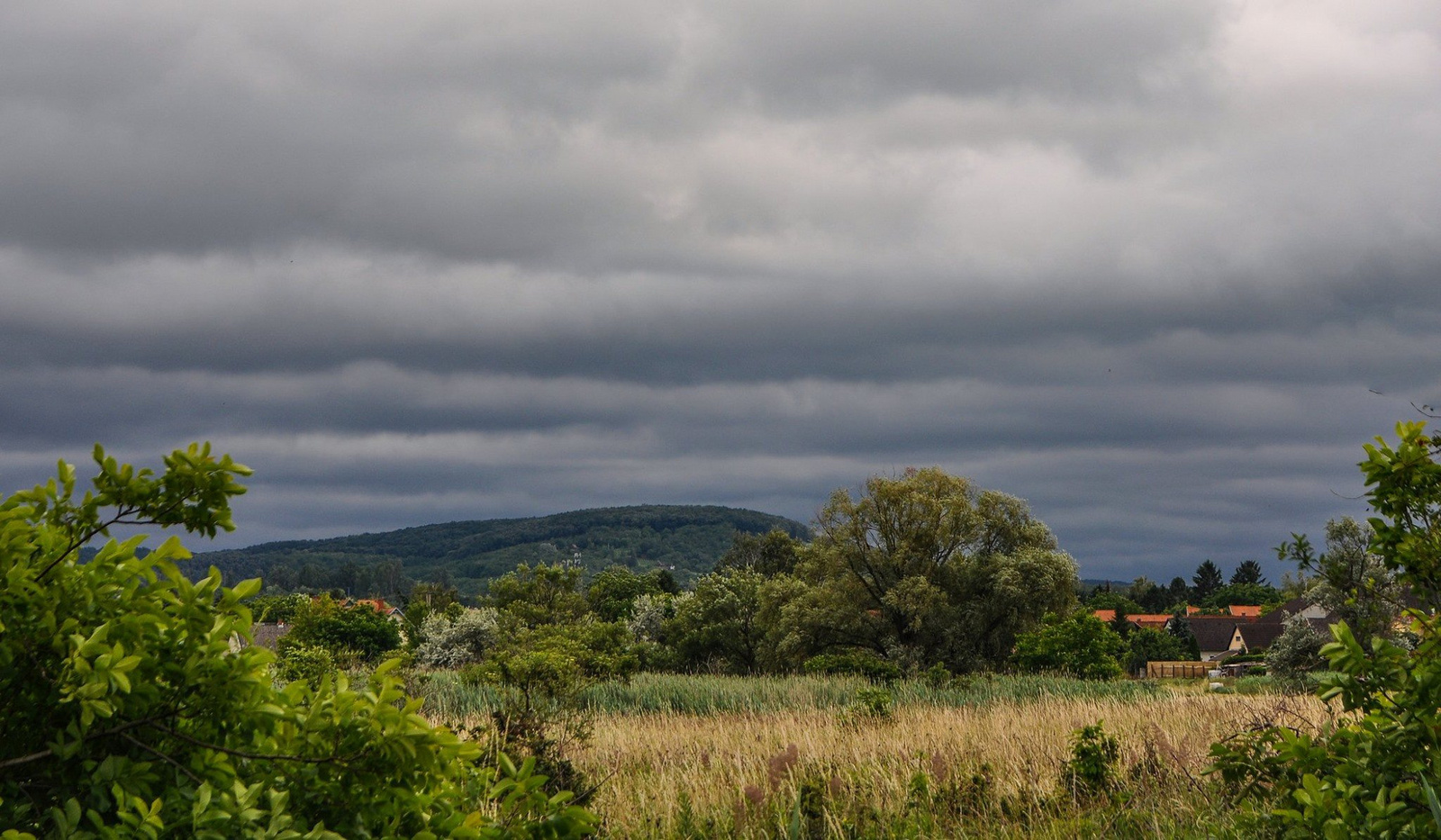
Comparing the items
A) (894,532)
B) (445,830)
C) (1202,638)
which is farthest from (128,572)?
(1202,638)

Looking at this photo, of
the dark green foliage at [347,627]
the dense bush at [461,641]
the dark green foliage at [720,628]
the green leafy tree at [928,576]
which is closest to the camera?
the green leafy tree at [928,576]

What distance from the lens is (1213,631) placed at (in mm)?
101438

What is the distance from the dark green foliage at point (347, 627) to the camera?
6162cm

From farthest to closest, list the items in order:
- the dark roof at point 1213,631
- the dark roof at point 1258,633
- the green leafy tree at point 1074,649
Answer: the dark roof at point 1213,631 → the dark roof at point 1258,633 → the green leafy tree at point 1074,649

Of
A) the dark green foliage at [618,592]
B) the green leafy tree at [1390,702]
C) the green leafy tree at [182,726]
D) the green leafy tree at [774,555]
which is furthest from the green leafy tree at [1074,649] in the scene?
the green leafy tree at [774,555]

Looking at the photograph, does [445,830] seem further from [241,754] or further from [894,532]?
[894,532]

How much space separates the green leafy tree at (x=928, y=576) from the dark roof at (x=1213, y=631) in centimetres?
6334

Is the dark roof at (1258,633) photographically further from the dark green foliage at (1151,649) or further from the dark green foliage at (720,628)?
the dark green foliage at (720,628)

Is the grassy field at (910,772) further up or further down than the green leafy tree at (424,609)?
further up

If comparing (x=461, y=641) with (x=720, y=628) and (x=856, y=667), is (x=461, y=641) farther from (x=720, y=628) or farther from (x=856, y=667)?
(x=856, y=667)

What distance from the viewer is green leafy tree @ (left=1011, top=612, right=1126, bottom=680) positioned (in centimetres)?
3716

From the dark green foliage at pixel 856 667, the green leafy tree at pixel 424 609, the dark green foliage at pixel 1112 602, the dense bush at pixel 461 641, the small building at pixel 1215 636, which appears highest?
the dark green foliage at pixel 856 667

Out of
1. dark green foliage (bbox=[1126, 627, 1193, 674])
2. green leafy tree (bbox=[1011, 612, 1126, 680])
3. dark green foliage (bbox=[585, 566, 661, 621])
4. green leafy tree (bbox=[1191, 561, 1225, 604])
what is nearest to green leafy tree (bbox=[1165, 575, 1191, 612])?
green leafy tree (bbox=[1191, 561, 1225, 604])

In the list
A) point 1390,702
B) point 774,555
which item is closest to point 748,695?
point 1390,702
